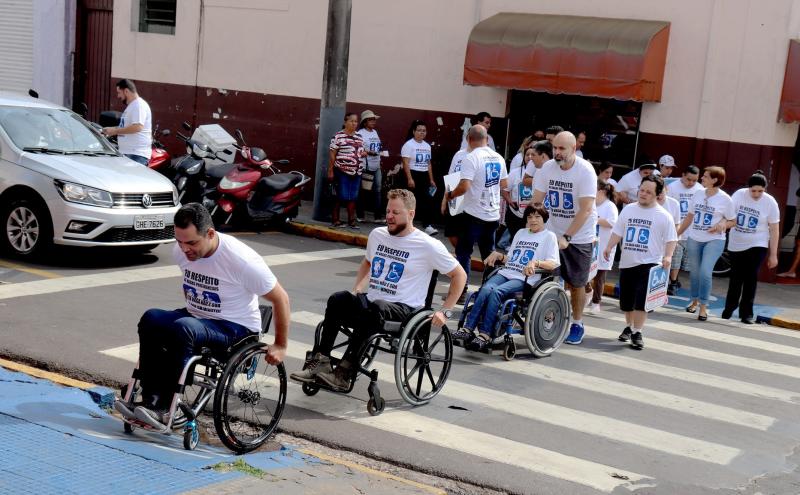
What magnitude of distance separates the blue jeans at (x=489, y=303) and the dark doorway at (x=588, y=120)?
7.90 m

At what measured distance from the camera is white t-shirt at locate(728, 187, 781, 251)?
492 inches

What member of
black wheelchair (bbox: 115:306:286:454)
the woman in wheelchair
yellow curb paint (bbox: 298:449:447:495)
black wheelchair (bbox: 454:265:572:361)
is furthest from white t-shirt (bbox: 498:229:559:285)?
yellow curb paint (bbox: 298:449:447:495)

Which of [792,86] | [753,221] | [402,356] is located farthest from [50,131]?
[792,86]

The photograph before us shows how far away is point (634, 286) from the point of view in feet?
34.4

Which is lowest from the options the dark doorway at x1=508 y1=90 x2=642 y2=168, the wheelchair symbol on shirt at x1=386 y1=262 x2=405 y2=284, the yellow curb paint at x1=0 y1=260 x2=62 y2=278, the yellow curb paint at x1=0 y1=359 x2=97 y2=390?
the yellow curb paint at x1=0 y1=359 x2=97 y2=390

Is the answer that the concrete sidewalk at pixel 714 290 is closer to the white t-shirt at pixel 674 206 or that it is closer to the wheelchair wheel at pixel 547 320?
the white t-shirt at pixel 674 206

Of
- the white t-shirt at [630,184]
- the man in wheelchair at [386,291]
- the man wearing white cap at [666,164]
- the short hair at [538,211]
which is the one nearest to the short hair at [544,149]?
the short hair at [538,211]

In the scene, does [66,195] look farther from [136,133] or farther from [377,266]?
[377,266]

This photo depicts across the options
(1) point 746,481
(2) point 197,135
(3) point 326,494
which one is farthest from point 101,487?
(2) point 197,135

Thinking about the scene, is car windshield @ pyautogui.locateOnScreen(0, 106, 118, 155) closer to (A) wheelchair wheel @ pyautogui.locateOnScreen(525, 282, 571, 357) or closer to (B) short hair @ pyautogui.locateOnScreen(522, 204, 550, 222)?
(B) short hair @ pyautogui.locateOnScreen(522, 204, 550, 222)

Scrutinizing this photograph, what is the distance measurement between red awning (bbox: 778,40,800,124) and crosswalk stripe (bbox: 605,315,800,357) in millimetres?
4906

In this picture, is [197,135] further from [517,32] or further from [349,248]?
[517,32]

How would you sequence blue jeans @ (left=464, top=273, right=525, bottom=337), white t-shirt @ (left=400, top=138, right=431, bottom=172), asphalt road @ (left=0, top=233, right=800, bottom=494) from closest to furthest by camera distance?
A: 1. asphalt road @ (left=0, top=233, right=800, bottom=494)
2. blue jeans @ (left=464, top=273, right=525, bottom=337)
3. white t-shirt @ (left=400, top=138, right=431, bottom=172)

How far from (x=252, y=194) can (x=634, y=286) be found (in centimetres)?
720
